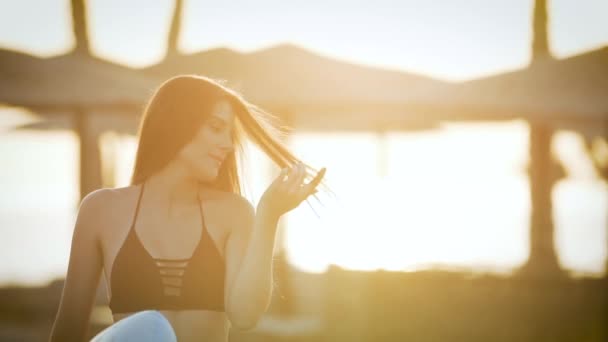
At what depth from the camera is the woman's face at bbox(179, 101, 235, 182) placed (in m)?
2.31

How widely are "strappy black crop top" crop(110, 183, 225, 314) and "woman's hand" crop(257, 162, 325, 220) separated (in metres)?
0.23

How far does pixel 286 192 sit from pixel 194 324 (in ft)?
1.39

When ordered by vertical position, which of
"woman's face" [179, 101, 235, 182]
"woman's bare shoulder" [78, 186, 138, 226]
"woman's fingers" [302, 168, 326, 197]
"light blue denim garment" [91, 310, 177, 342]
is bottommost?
"light blue denim garment" [91, 310, 177, 342]

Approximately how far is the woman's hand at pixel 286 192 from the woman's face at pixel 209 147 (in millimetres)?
269

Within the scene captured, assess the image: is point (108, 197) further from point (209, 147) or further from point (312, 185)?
point (312, 185)

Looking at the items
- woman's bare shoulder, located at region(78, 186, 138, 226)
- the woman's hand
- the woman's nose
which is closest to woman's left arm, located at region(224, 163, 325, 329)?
the woman's hand

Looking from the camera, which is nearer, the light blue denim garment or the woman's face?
the light blue denim garment

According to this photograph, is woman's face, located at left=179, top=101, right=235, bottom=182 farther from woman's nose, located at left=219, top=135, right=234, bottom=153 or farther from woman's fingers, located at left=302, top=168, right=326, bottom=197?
woman's fingers, located at left=302, top=168, right=326, bottom=197

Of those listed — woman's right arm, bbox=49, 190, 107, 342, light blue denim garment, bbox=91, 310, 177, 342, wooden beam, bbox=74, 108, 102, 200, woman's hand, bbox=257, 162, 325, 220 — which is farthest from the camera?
wooden beam, bbox=74, 108, 102, 200

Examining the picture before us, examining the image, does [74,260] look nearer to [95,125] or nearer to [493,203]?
[95,125]

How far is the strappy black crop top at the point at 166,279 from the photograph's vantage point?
84.7 inches

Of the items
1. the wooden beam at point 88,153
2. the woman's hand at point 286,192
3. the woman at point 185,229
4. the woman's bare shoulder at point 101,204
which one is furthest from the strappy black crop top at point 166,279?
the wooden beam at point 88,153

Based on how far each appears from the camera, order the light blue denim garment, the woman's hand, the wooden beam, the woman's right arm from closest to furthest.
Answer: the light blue denim garment
the woman's hand
the woman's right arm
the wooden beam

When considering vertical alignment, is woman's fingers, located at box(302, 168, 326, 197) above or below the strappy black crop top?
above
